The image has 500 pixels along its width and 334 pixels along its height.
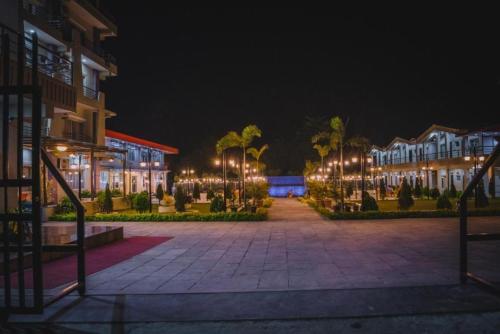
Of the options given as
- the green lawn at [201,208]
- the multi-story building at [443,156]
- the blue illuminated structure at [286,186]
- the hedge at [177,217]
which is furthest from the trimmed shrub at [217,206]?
the blue illuminated structure at [286,186]

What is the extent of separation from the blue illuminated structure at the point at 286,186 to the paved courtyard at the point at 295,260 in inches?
1115

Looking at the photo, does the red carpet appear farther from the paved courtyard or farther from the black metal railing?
the black metal railing

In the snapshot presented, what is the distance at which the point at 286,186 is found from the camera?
1687 inches

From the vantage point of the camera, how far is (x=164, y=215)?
17188 mm

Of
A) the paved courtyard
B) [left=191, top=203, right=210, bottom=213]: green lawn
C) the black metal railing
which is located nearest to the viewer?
the black metal railing

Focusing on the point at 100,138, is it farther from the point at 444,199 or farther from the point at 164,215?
the point at 444,199

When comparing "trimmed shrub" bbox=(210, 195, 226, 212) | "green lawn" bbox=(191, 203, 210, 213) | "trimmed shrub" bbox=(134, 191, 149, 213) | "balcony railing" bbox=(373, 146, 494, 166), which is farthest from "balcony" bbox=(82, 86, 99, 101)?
"balcony railing" bbox=(373, 146, 494, 166)

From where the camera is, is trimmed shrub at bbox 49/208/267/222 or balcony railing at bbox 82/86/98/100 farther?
balcony railing at bbox 82/86/98/100

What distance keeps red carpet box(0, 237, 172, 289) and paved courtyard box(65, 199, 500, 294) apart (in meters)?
0.39

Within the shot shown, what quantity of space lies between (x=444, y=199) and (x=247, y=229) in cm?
991

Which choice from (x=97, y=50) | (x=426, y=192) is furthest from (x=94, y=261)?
(x=426, y=192)

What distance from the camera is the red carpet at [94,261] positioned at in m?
6.98

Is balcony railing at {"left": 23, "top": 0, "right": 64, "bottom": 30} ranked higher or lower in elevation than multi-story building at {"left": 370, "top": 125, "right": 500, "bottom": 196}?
higher

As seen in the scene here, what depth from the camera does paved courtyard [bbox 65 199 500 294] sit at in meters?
6.41
